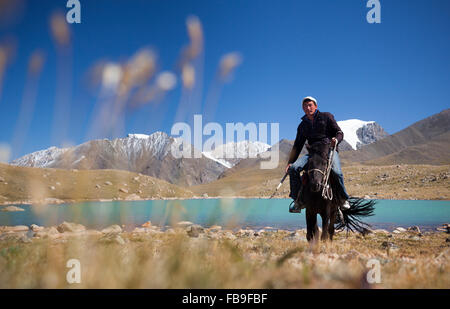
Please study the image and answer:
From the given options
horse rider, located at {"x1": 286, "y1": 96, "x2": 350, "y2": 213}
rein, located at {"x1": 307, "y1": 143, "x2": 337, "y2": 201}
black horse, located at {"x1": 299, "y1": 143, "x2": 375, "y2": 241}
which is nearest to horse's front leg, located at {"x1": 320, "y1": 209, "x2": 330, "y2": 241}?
black horse, located at {"x1": 299, "y1": 143, "x2": 375, "y2": 241}

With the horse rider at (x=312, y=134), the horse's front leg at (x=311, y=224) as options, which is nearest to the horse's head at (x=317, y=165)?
the horse rider at (x=312, y=134)

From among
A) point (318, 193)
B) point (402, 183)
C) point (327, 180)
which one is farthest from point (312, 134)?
point (402, 183)

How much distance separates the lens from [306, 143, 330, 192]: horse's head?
600cm

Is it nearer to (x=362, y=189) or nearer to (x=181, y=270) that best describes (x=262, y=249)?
(x=181, y=270)

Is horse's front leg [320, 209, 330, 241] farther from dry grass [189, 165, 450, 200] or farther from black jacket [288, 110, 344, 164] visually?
dry grass [189, 165, 450, 200]

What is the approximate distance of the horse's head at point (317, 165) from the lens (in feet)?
19.7

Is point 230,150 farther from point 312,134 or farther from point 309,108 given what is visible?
point 309,108

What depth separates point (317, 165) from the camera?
6.24 m

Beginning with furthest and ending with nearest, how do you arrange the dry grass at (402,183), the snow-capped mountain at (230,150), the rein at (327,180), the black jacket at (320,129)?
the dry grass at (402,183), the black jacket at (320,129), the rein at (327,180), the snow-capped mountain at (230,150)

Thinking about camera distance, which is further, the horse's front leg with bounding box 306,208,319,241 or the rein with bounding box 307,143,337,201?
the horse's front leg with bounding box 306,208,319,241

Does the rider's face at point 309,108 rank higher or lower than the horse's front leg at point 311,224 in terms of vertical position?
higher

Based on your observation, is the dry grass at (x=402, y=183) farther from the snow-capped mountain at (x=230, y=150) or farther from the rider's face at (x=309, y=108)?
the rider's face at (x=309, y=108)

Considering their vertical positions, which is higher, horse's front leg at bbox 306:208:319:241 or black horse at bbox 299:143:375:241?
black horse at bbox 299:143:375:241
